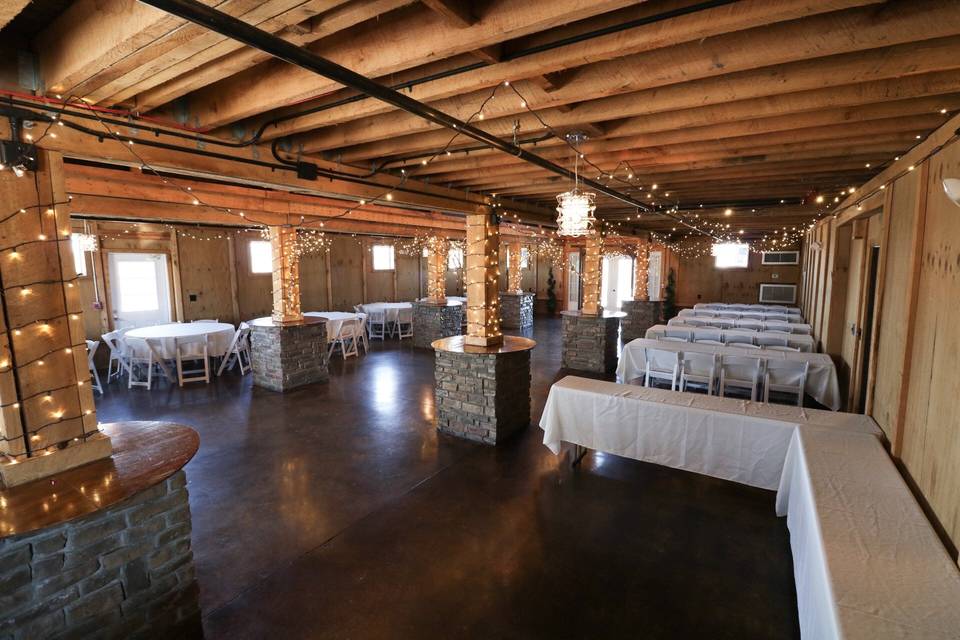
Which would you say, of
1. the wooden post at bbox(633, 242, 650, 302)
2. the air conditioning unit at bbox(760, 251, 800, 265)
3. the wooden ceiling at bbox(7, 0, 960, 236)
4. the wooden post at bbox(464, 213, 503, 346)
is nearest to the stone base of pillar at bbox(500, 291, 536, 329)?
the wooden post at bbox(633, 242, 650, 302)

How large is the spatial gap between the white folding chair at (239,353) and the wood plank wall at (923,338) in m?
8.14

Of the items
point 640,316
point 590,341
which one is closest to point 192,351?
point 590,341

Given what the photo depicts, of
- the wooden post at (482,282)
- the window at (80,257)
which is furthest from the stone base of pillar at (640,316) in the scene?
the window at (80,257)

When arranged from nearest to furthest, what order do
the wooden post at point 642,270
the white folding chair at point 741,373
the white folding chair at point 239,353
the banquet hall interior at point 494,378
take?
the banquet hall interior at point 494,378, the white folding chair at point 741,373, the white folding chair at point 239,353, the wooden post at point 642,270

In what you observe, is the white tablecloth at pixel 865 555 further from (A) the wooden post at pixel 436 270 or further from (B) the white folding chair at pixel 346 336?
(A) the wooden post at pixel 436 270

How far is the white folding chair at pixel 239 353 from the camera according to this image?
7.88 m

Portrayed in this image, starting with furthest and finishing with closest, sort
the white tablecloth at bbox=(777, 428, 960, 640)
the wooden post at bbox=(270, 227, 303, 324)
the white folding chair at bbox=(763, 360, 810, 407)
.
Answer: the wooden post at bbox=(270, 227, 303, 324)
the white folding chair at bbox=(763, 360, 810, 407)
the white tablecloth at bbox=(777, 428, 960, 640)

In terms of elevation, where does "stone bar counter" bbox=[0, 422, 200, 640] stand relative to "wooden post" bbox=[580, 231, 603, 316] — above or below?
below

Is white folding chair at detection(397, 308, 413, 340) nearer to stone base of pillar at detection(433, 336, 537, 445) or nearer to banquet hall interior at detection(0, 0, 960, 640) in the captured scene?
banquet hall interior at detection(0, 0, 960, 640)

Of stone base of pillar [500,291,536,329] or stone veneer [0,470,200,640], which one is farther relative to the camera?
stone base of pillar [500,291,536,329]

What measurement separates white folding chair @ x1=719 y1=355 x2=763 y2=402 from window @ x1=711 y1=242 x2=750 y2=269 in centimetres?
887

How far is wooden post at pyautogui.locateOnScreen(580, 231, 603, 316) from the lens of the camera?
8.19 metres

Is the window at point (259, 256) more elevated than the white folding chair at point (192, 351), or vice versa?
the window at point (259, 256)

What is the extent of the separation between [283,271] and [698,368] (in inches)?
234
